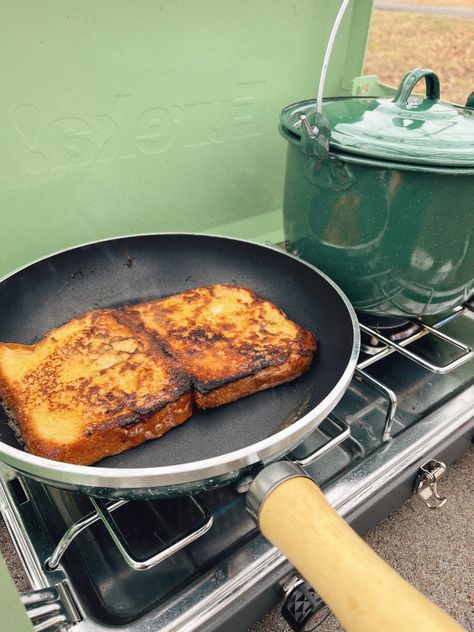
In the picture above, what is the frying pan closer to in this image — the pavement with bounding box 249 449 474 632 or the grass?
the pavement with bounding box 249 449 474 632

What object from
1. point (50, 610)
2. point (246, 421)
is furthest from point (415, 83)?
point (50, 610)

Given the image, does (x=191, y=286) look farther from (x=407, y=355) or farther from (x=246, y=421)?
(x=407, y=355)

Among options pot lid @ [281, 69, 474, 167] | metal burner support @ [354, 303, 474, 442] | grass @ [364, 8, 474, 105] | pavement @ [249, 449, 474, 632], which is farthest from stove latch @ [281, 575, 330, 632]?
grass @ [364, 8, 474, 105]

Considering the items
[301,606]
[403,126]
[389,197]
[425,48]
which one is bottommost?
[301,606]

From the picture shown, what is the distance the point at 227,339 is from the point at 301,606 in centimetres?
52

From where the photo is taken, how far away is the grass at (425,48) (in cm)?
627

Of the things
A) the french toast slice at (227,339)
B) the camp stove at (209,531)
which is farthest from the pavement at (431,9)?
the camp stove at (209,531)

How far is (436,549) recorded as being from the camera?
3.32ft

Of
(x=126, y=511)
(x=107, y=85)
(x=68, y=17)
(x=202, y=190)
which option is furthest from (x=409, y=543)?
(x=68, y=17)

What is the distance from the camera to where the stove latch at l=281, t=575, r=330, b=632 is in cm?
77

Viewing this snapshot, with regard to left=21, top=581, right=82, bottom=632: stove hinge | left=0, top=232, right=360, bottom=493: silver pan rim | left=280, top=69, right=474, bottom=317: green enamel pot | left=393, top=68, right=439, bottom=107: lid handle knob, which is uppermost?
left=393, top=68, right=439, bottom=107: lid handle knob

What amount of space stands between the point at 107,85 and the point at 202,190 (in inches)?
15.1

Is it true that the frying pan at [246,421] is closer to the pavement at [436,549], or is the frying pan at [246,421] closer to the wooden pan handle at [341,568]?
the wooden pan handle at [341,568]

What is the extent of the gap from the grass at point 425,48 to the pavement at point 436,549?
5.73 m
